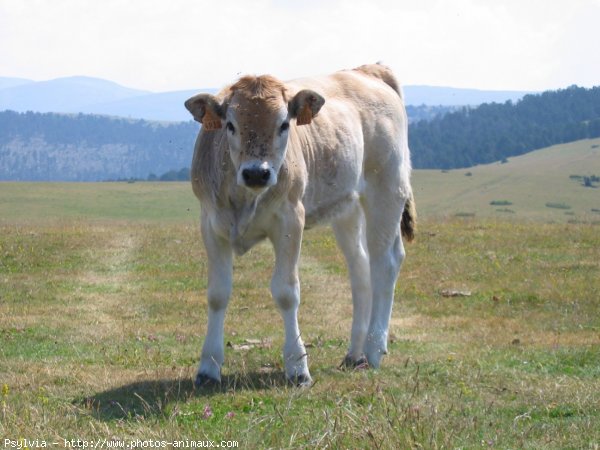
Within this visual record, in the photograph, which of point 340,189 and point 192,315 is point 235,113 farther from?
point 192,315

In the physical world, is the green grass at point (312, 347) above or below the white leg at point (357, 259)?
below

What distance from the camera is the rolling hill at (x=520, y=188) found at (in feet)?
395

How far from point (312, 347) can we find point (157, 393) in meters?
3.58

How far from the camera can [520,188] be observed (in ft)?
463

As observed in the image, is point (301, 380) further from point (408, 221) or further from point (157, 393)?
point (408, 221)

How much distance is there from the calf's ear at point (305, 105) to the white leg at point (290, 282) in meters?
0.87

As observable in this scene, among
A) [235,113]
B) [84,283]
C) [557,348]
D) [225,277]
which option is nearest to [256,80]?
[235,113]

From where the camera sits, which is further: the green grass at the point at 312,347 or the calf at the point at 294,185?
the calf at the point at 294,185

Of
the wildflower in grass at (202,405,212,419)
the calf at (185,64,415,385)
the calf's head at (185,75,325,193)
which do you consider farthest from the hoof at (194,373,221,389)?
the calf's head at (185,75,325,193)

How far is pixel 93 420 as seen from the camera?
7.70 metres

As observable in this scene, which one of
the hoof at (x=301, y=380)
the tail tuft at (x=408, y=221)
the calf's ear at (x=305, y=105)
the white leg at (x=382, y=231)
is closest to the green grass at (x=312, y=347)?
the hoof at (x=301, y=380)

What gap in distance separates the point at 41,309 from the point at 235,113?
8.00 m

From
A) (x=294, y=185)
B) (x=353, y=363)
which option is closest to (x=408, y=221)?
(x=353, y=363)

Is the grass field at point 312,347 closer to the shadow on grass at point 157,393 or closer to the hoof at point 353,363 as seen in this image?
the shadow on grass at point 157,393
